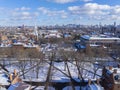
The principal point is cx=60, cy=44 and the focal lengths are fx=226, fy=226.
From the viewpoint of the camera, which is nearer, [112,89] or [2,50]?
[112,89]

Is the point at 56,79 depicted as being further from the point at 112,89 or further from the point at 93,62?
the point at 93,62

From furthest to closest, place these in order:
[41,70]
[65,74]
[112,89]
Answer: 1. [41,70]
2. [65,74]
3. [112,89]

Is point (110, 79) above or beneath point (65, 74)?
above

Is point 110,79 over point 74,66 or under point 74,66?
over

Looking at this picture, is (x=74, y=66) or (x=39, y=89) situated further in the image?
(x=74, y=66)

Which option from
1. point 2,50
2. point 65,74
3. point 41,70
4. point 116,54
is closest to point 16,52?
point 2,50

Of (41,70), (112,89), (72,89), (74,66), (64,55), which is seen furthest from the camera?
(64,55)

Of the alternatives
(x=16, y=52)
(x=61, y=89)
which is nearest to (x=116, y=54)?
(x=16, y=52)

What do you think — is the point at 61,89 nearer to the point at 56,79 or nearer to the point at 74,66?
the point at 56,79

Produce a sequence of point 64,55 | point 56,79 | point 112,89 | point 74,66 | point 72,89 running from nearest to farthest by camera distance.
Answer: point 112,89 → point 72,89 → point 56,79 → point 74,66 → point 64,55
